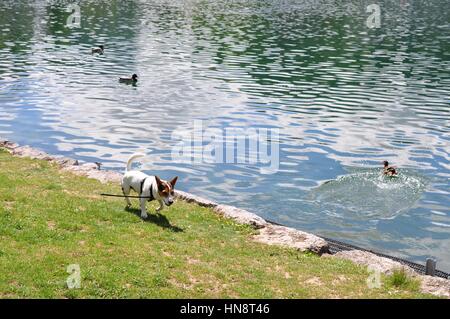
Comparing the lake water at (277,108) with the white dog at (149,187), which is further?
the lake water at (277,108)

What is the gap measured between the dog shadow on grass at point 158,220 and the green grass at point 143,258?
0.13ft

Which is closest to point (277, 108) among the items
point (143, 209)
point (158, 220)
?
point (158, 220)

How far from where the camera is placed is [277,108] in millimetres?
48031

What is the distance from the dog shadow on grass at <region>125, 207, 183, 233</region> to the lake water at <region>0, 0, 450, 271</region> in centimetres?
790

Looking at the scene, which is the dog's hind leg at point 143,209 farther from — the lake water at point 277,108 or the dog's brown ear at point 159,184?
the lake water at point 277,108

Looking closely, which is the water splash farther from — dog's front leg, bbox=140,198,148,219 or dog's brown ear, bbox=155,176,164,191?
dog's brown ear, bbox=155,176,164,191

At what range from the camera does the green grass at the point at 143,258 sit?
15.4 metres

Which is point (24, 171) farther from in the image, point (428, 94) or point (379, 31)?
point (379, 31)

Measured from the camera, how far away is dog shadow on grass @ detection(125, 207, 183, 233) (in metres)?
20.9

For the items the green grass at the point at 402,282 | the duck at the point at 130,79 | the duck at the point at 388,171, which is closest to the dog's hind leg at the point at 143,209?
the green grass at the point at 402,282

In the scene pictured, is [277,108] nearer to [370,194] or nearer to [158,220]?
[370,194]

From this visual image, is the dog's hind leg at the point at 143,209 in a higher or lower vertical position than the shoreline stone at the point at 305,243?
higher

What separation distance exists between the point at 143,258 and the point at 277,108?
32.3m
